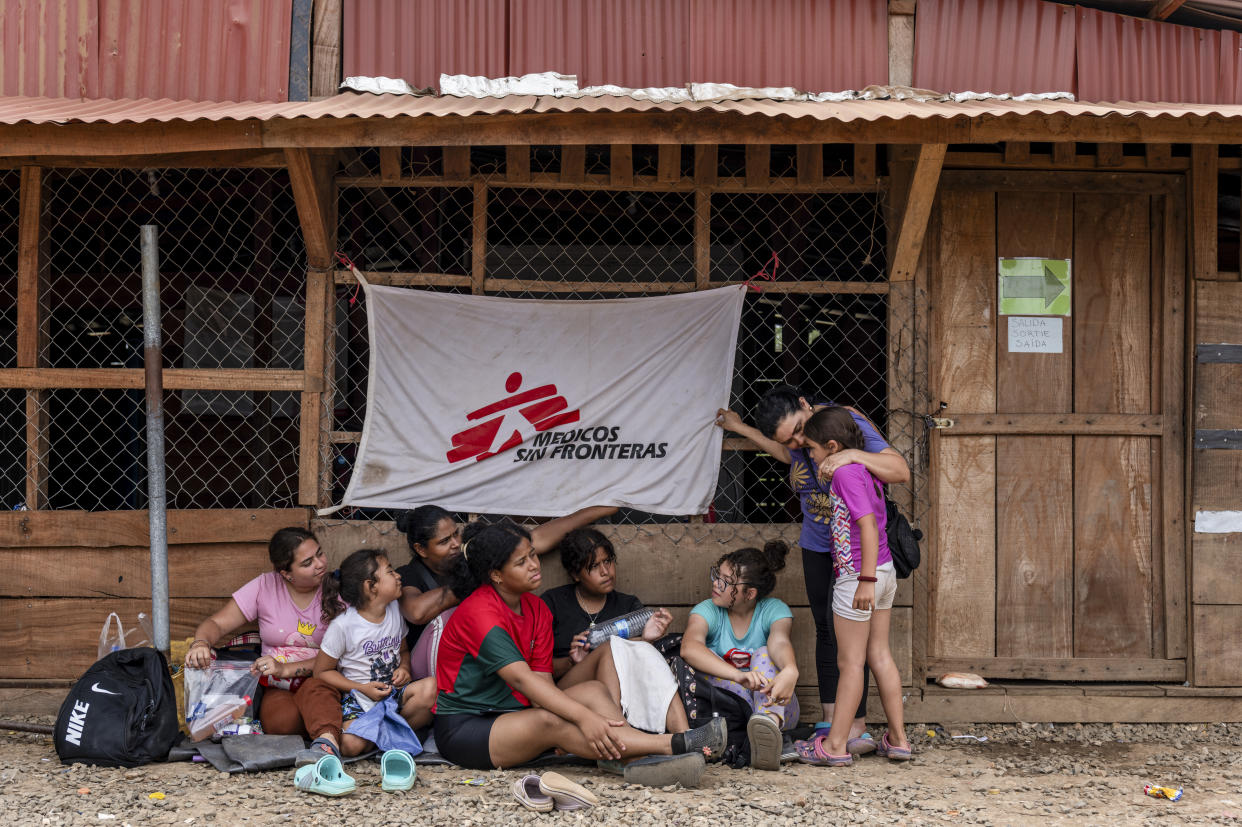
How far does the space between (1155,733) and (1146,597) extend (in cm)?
62

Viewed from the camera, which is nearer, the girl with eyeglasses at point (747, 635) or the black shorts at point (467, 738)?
the black shorts at point (467, 738)

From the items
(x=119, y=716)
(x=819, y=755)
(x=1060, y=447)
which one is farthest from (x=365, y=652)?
(x=1060, y=447)

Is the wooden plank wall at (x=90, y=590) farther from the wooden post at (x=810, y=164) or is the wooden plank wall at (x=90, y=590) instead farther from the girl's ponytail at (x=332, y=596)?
the wooden post at (x=810, y=164)

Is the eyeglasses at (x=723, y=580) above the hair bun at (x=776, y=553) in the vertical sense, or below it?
below

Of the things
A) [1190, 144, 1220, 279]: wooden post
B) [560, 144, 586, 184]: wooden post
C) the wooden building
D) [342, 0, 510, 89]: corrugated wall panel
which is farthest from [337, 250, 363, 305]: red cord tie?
[1190, 144, 1220, 279]: wooden post

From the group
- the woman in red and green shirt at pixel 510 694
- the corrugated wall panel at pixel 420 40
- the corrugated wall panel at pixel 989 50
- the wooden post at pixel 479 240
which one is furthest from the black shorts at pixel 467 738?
the corrugated wall panel at pixel 989 50

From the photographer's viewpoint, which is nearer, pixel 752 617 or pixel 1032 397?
pixel 752 617

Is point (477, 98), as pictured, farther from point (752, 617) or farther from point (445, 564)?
point (752, 617)

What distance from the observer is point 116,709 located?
4070 mm

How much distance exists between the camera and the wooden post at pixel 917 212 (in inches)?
173

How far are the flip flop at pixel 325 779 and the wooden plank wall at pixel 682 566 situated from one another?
1212 millimetres

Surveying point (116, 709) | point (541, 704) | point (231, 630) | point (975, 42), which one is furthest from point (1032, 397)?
point (116, 709)

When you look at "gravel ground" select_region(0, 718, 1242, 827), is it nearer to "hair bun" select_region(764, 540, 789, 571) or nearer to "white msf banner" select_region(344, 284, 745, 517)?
"hair bun" select_region(764, 540, 789, 571)

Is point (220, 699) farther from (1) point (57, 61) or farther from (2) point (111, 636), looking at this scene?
(1) point (57, 61)
